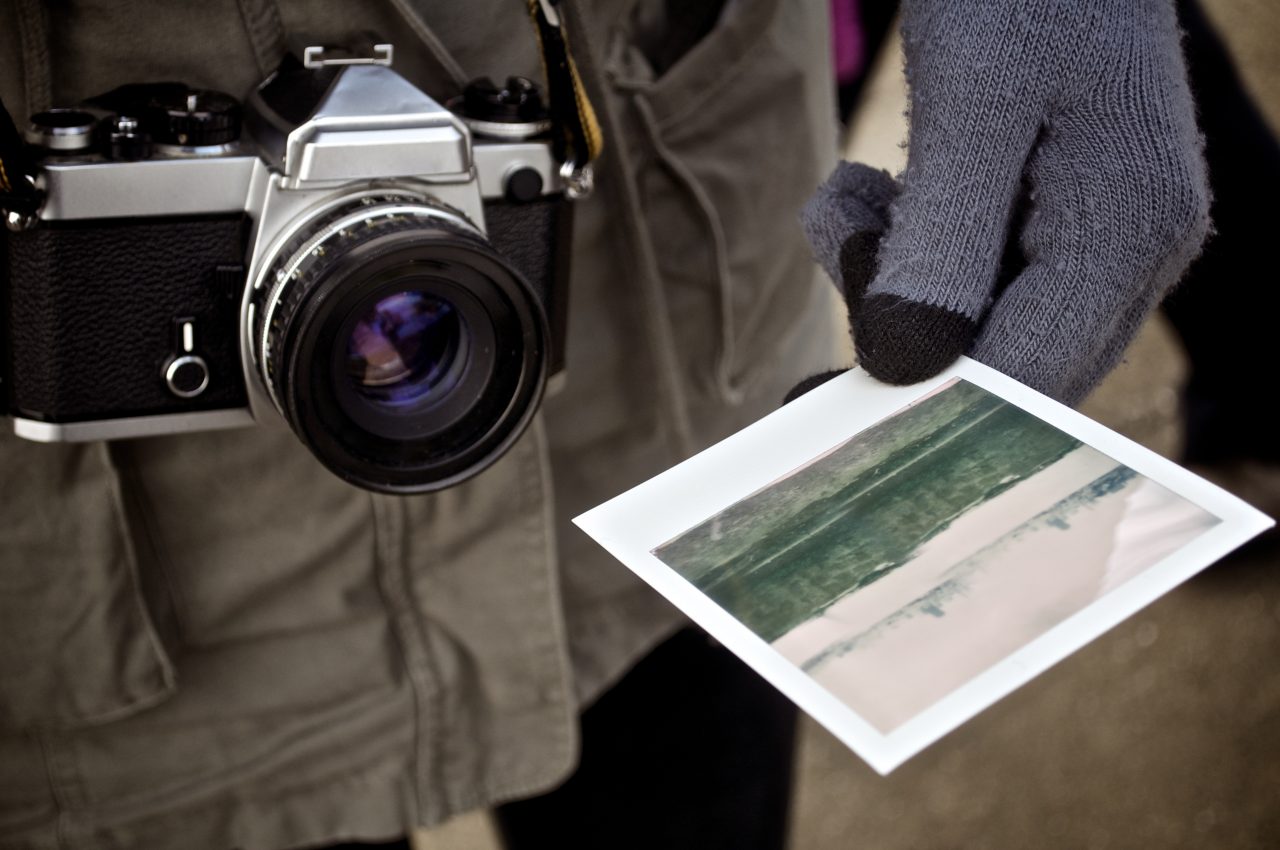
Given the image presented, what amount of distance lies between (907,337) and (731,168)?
0.31 metres

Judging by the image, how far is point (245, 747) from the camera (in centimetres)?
77

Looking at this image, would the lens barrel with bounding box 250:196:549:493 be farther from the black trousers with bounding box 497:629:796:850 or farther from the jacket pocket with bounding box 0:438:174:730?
the black trousers with bounding box 497:629:796:850

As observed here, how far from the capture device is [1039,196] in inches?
23.1

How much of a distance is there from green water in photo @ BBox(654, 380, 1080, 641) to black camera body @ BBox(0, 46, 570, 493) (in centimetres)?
16

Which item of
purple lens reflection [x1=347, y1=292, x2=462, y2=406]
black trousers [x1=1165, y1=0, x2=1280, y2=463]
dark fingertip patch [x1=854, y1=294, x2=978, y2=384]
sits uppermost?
dark fingertip patch [x1=854, y1=294, x2=978, y2=384]

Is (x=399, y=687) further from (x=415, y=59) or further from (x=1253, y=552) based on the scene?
(x=1253, y=552)

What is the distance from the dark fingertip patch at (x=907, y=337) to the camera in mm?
561

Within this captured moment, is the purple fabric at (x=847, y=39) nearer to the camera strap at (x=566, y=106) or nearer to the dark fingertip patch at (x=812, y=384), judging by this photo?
the camera strap at (x=566, y=106)

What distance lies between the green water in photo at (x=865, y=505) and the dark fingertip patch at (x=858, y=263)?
0.06m

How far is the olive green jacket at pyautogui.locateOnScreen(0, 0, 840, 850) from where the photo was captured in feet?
2.24

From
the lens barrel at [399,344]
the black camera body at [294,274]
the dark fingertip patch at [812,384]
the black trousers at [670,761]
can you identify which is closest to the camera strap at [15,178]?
A: the black camera body at [294,274]

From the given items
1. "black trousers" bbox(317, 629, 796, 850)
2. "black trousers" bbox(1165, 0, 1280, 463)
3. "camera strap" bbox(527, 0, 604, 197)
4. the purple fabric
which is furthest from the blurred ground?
"camera strap" bbox(527, 0, 604, 197)

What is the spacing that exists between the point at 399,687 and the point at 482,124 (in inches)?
13.2

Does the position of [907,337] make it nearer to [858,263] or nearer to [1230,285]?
[858,263]
